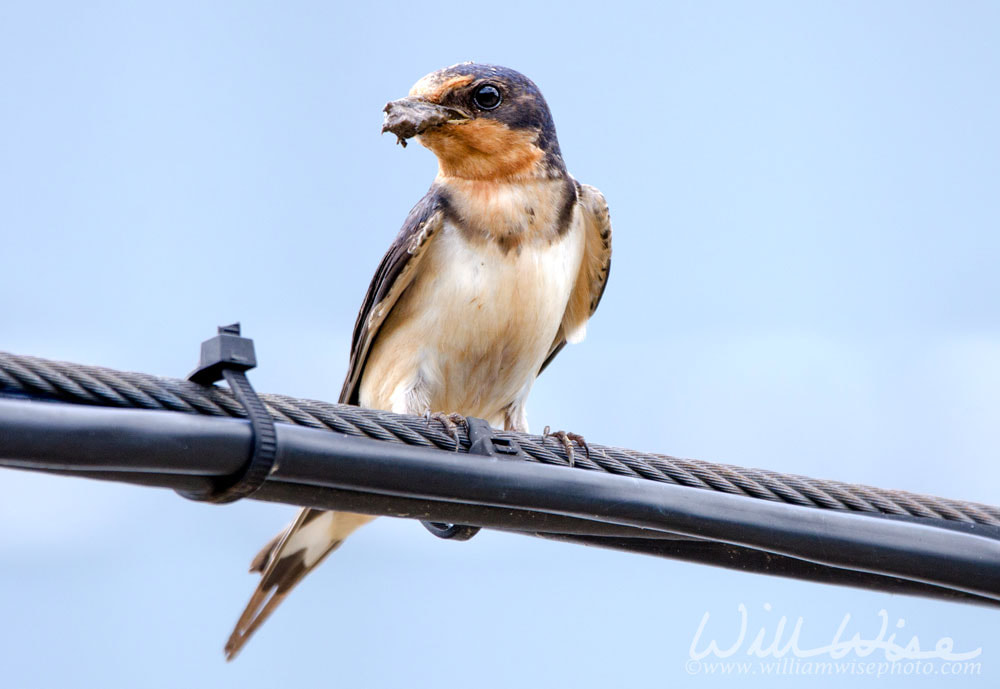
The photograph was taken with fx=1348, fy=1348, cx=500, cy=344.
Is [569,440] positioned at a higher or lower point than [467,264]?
lower

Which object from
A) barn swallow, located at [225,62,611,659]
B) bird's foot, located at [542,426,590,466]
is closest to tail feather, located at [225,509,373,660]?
barn swallow, located at [225,62,611,659]

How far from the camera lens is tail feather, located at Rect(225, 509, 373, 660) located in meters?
3.72

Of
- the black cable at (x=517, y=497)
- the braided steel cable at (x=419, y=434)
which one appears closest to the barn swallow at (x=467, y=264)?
the braided steel cable at (x=419, y=434)

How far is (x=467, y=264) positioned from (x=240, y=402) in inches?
78.2

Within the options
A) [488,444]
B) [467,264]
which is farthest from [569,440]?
[467,264]

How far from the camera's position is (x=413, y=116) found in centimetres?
384

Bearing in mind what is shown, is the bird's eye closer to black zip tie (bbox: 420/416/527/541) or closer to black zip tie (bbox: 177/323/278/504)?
black zip tie (bbox: 420/416/527/541)

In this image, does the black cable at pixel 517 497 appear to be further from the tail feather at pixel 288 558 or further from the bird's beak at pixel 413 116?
the bird's beak at pixel 413 116

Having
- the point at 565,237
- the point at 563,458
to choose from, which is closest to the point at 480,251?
the point at 565,237

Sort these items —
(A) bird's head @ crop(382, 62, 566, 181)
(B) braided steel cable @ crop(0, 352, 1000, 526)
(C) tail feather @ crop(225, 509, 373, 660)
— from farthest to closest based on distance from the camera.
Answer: (A) bird's head @ crop(382, 62, 566, 181), (C) tail feather @ crop(225, 509, 373, 660), (B) braided steel cable @ crop(0, 352, 1000, 526)

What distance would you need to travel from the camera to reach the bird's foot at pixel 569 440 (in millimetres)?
2443

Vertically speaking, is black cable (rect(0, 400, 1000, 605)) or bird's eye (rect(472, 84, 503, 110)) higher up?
bird's eye (rect(472, 84, 503, 110))

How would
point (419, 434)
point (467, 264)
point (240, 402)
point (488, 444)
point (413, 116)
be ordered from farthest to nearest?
1. point (467, 264)
2. point (413, 116)
3. point (488, 444)
4. point (419, 434)
5. point (240, 402)

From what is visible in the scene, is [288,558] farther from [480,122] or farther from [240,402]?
[240,402]
